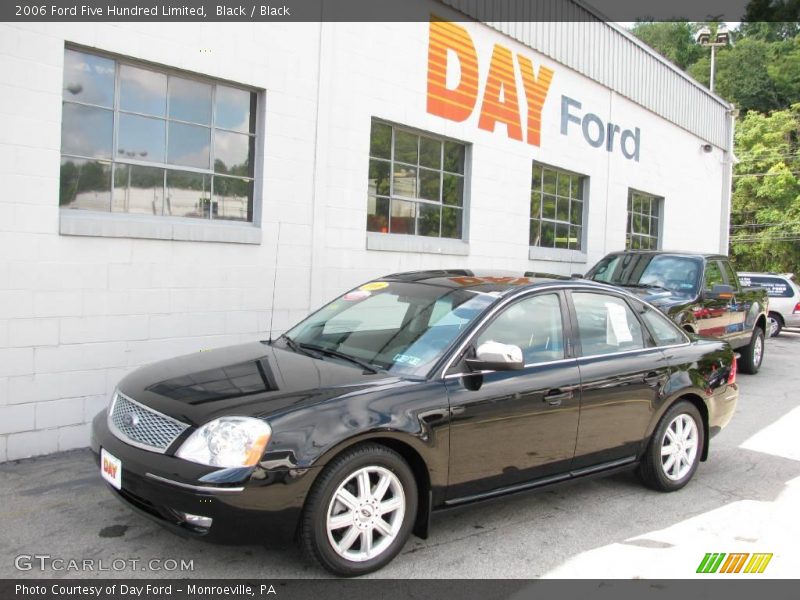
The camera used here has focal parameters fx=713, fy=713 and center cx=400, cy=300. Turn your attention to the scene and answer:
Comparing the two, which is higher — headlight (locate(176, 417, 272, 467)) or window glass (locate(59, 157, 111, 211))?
window glass (locate(59, 157, 111, 211))

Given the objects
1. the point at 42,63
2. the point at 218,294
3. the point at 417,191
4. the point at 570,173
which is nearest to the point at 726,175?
the point at 570,173

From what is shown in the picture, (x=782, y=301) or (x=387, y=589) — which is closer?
(x=387, y=589)

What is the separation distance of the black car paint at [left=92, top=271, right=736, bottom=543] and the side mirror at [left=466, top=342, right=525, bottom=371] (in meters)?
0.10

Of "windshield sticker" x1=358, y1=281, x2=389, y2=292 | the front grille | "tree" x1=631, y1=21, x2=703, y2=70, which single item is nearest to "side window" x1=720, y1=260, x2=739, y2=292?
"windshield sticker" x1=358, y1=281, x2=389, y2=292

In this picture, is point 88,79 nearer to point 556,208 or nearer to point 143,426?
point 143,426

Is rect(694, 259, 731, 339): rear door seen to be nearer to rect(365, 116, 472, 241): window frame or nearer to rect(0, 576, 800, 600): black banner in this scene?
rect(365, 116, 472, 241): window frame

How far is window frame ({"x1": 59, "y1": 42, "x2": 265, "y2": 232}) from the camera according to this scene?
6.00 m

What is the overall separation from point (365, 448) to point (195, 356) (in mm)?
1555

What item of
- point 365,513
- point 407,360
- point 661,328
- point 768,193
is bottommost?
point 365,513

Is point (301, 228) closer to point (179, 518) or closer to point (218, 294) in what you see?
point (218, 294)

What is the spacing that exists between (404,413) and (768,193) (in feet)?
149

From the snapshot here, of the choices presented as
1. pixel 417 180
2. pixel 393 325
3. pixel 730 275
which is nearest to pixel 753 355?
pixel 730 275

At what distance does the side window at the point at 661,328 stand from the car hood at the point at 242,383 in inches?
92.8

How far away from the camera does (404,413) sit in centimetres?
373
